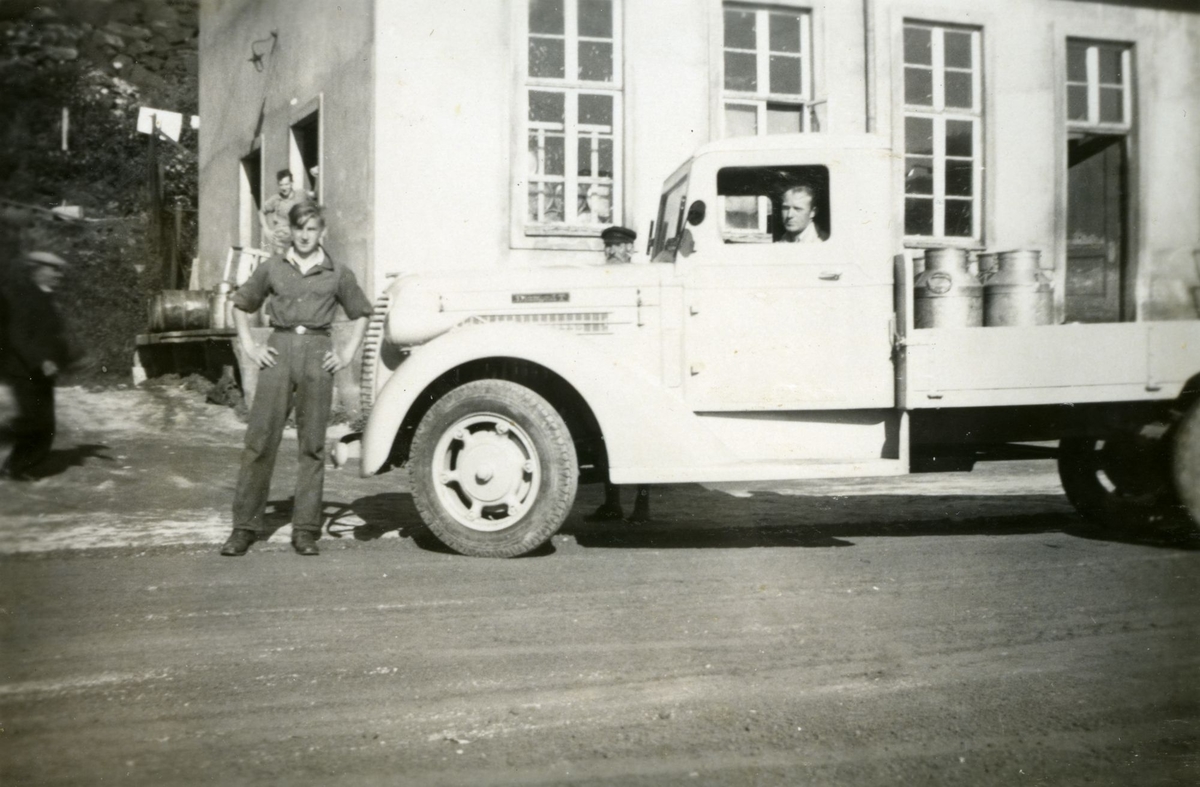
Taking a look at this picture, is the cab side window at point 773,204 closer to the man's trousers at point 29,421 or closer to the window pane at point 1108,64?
the window pane at point 1108,64

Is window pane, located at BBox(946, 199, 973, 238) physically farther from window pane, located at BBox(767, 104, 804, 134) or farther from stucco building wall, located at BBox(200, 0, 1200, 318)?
window pane, located at BBox(767, 104, 804, 134)

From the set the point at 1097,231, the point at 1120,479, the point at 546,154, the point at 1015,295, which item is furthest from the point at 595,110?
the point at 1120,479

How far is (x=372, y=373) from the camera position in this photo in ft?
17.5

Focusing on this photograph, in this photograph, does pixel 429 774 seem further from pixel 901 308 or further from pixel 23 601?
pixel 901 308

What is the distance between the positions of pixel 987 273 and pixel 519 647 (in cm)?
302

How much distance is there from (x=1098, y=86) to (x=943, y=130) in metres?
1.80

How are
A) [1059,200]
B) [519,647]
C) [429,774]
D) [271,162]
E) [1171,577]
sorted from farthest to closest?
1. [271,162]
2. [1059,200]
3. [1171,577]
4. [519,647]
5. [429,774]

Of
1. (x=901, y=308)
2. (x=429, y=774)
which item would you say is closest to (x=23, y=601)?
(x=429, y=774)

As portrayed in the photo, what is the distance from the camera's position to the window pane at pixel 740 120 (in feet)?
24.2

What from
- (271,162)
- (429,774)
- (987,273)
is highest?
(271,162)

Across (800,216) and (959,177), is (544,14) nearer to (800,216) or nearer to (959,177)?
(959,177)

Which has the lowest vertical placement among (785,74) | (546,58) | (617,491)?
(617,491)

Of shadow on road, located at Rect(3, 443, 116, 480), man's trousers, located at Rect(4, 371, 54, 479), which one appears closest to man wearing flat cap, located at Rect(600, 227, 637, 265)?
man's trousers, located at Rect(4, 371, 54, 479)

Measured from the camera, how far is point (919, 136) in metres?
7.51
